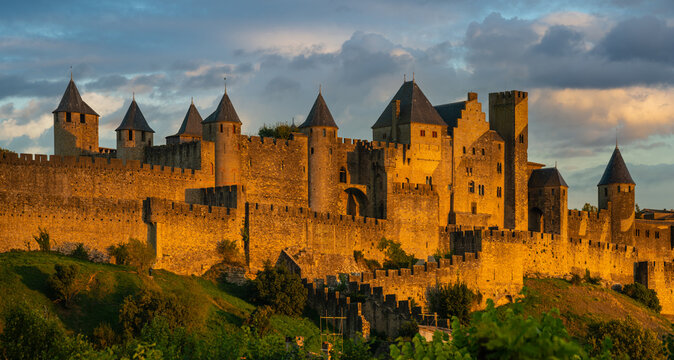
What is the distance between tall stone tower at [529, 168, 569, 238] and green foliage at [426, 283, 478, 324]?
2165 cm

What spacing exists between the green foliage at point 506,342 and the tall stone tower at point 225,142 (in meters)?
41.1

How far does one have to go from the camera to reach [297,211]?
57.2m

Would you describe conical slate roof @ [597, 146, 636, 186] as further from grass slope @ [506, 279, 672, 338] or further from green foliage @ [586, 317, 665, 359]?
green foliage @ [586, 317, 665, 359]

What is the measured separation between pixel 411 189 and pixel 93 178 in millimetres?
20277

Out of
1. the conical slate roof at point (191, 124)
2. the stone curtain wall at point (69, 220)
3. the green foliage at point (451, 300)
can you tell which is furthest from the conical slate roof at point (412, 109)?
the stone curtain wall at point (69, 220)

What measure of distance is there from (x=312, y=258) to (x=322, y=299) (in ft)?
21.0

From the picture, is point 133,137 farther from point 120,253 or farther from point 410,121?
point 410,121

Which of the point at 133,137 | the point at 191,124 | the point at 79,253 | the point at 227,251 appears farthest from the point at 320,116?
the point at 79,253

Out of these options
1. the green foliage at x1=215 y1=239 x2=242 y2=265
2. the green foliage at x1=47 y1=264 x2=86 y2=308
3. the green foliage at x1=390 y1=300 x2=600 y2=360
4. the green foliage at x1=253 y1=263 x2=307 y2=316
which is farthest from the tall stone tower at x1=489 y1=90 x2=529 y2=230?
the green foliage at x1=390 y1=300 x2=600 y2=360

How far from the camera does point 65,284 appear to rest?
4209cm

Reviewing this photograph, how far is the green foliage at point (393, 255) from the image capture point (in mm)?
61088

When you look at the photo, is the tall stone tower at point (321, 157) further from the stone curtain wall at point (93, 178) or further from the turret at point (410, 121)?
the stone curtain wall at point (93, 178)

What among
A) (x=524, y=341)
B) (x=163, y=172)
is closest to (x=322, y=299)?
(x=163, y=172)

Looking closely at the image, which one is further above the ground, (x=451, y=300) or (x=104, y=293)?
(x=104, y=293)
